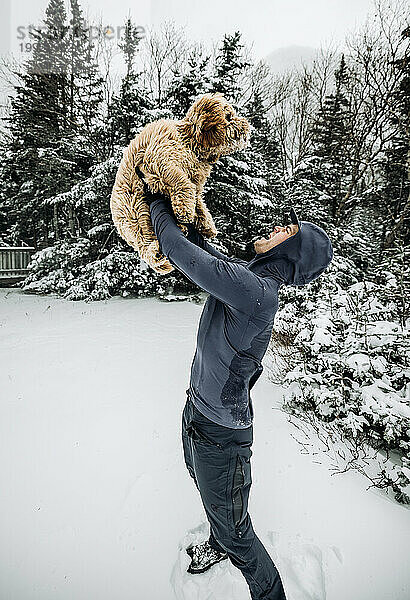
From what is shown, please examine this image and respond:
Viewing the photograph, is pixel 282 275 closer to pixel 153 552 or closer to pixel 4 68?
pixel 153 552

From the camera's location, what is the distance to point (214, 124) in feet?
3.76

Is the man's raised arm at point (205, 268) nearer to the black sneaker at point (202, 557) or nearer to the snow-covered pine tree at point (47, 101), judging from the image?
the black sneaker at point (202, 557)

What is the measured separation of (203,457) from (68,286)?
32.4 ft

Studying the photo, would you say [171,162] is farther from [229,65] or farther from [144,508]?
[229,65]

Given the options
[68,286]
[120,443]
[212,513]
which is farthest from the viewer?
[68,286]

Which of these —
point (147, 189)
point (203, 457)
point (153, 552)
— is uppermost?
point (147, 189)

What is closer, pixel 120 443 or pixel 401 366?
pixel 120 443

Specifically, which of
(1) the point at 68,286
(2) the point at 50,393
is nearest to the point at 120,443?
(2) the point at 50,393

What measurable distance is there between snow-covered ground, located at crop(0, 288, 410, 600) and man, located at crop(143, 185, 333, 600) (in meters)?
0.68

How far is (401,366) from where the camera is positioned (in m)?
3.26

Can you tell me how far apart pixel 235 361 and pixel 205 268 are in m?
0.41

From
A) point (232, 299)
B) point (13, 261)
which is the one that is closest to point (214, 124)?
point (232, 299)

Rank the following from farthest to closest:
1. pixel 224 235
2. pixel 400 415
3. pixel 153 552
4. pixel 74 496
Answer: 1. pixel 224 235
2. pixel 400 415
3. pixel 74 496
4. pixel 153 552

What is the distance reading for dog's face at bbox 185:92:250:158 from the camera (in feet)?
3.76
